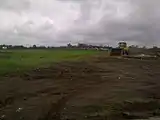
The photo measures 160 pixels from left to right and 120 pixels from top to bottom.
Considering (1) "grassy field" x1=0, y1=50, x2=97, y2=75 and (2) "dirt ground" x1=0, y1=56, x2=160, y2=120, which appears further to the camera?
(1) "grassy field" x1=0, y1=50, x2=97, y2=75

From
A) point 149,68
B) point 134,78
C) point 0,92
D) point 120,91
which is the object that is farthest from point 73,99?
point 149,68

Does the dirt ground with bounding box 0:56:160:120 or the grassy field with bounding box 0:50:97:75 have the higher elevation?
the grassy field with bounding box 0:50:97:75

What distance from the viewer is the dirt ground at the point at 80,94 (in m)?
15.6

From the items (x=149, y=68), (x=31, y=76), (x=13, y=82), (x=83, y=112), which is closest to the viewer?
(x=83, y=112)

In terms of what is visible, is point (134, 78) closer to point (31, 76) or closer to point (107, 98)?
point (107, 98)

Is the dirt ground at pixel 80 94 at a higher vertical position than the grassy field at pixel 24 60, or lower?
lower

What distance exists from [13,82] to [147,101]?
25.9 feet

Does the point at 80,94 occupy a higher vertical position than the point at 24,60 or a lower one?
lower

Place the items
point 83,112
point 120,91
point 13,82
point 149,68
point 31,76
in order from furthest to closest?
point 149,68 → point 31,76 → point 13,82 → point 120,91 → point 83,112

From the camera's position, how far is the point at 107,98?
17.1 m

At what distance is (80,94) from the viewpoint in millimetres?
17781

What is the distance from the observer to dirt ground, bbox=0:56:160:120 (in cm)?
1558

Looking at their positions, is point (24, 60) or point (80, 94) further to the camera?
point (24, 60)

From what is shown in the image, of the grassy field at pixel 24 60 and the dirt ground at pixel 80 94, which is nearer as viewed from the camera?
the dirt ground at pixel 80 94
